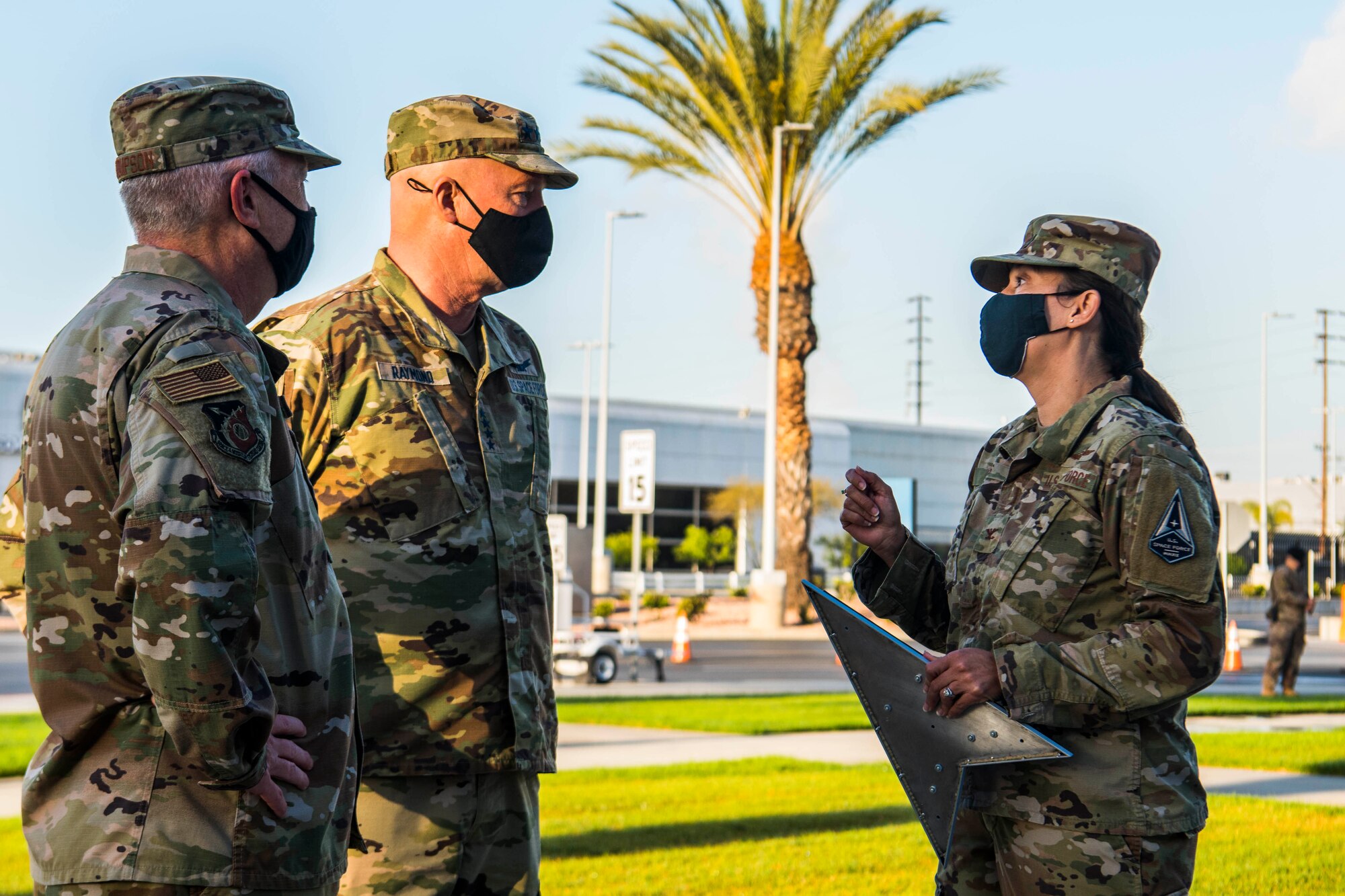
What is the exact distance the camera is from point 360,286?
12.0ft

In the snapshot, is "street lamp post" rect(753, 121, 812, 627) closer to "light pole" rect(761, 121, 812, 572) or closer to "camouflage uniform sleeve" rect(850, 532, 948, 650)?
"light pole" rect(761, 121, 812, 572)

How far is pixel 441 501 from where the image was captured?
3387 millimetres

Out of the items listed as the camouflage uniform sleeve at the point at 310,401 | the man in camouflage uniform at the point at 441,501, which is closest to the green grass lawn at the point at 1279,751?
the man in camouflage uniform at the point at 441,501

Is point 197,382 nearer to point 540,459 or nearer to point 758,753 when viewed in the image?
point 540,459

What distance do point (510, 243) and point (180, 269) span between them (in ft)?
4.07

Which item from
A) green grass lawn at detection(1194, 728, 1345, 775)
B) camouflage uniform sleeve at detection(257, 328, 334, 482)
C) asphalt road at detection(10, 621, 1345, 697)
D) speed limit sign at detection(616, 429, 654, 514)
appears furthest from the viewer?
speed limit sign at detection(616, 429, 654, 514)

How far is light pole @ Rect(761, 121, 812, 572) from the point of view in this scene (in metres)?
26.9

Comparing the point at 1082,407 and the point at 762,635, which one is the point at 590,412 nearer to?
the point at 762,635

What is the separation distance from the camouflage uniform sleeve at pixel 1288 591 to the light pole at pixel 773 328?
1169 cm

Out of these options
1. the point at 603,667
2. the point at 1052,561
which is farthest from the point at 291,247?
the point at 603,667

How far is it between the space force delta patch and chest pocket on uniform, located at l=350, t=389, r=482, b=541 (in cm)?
154

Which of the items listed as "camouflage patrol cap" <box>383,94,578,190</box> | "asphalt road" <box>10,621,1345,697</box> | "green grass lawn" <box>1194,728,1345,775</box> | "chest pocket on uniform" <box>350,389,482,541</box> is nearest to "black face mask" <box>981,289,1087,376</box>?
"camouflage patrol cap" <box>383,94,578,190</box>

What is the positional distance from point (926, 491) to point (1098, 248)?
73806mm

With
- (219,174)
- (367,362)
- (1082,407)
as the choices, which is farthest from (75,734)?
(1082,407)
